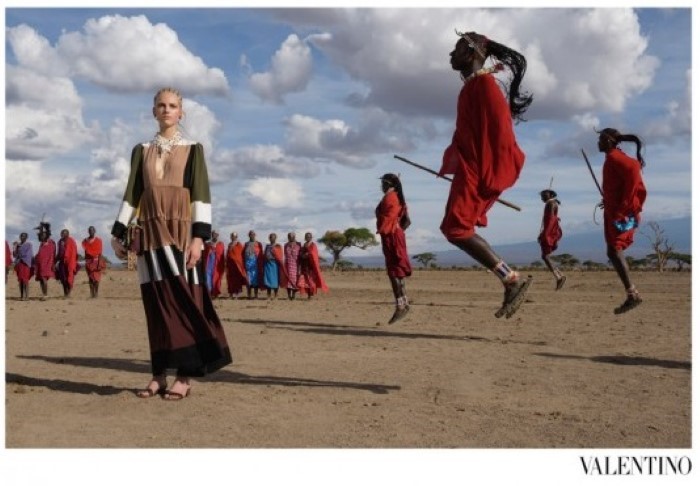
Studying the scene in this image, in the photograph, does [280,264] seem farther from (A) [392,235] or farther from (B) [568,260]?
(B) [568,260]

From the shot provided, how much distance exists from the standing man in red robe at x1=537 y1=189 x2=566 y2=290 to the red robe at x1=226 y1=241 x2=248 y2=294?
7.68 metres

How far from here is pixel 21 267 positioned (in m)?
22.0

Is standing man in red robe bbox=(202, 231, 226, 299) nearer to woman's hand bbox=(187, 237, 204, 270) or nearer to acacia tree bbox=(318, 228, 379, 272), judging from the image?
woman's hand bbox=(187, 237, 204, 270)

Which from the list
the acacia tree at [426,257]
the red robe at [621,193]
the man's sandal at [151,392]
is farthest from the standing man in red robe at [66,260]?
the acacia tree at [426,257]

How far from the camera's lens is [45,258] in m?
22.4

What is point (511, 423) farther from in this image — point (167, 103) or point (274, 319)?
point (274, 319)

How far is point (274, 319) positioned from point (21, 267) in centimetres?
1001

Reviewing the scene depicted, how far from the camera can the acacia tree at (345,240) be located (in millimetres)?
74794

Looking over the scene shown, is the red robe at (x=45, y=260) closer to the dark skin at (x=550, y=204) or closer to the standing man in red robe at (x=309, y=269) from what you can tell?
the standing man in red robe at (x=309, y=269)

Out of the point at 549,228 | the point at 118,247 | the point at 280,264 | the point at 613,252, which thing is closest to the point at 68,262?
the point at 280,264

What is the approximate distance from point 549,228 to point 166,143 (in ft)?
48.9

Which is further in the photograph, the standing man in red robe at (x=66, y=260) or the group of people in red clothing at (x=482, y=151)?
the standing man in red robe at (x=66, y=260)

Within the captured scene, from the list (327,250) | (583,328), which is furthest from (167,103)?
(327,250)

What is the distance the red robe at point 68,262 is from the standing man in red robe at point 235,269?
3819 millimetres
